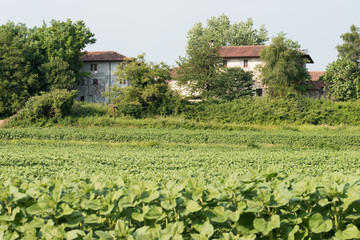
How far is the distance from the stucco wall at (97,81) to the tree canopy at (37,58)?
3315 mm

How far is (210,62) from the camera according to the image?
46.3 meters

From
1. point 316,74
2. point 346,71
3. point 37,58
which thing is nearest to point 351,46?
point 346,71

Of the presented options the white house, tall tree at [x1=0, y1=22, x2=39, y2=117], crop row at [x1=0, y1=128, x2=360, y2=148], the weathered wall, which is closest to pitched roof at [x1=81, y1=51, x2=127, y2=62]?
tall tree at [x1=0, y1=22, x2=39, y2=117]

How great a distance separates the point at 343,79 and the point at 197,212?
52.1m

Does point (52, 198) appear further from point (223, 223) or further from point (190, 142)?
point (190, 142)

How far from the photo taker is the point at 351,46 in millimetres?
51969

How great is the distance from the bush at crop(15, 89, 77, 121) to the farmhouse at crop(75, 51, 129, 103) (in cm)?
1873

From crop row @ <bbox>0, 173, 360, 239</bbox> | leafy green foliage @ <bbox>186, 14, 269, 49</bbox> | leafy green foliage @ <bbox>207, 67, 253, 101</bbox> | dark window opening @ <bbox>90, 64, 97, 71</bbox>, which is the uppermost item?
leafy green foliage @ <bbox>186, 14, 269, 49</bbox>

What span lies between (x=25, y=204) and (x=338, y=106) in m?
40.6

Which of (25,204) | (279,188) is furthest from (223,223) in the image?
(25,204)

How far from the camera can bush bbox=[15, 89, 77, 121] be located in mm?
37875

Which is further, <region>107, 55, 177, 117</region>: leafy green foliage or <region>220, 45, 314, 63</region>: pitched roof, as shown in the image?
<region>220, 45, 314, 63</region>: pitched roof

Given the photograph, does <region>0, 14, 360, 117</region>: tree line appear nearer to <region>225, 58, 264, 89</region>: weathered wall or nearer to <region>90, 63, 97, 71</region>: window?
<region>225, 58, 264, 89</region>: weathered wall

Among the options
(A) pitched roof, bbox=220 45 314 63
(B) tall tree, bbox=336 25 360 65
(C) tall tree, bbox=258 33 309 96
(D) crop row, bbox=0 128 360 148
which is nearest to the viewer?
(D) crop row, bbox=0 128 360 148
